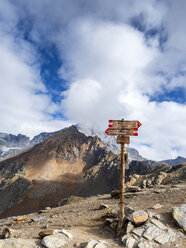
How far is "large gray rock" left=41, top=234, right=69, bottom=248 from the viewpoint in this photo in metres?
7.81

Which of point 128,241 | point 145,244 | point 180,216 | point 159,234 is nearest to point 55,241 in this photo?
point 128,241

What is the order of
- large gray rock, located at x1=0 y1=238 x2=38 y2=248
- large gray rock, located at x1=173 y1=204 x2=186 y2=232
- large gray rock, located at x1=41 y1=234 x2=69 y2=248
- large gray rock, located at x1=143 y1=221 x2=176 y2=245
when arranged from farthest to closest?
large gray rock, located at x1=173 y1=204 x2=186 y2=232, large gray rock, located at x1=143 y1=221 x2=176 y2=245, large gray rock, located at x1=41 y1=234 x2=69 y2=248, large gray rock, located at x1=0 y1=238 x2=38 y2=248

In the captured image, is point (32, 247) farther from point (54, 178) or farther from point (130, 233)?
point (54, 178)

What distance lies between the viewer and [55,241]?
803 cm

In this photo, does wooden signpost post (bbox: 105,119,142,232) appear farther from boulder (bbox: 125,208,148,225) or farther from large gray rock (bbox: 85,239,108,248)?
large gray rock (bbox: 85,239,108,248)

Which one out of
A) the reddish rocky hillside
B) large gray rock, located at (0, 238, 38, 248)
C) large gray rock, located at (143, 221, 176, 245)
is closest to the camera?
large gray rock, located at (0, 238, 38, 248)

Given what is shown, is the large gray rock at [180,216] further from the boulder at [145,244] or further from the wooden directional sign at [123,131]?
the wooden directional sign at [123,131]

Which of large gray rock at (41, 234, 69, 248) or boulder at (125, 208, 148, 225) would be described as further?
boulder at (125, 208, 148, 225)

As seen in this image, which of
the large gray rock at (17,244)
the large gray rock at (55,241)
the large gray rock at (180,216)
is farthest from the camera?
the large gray rock at (180,216)

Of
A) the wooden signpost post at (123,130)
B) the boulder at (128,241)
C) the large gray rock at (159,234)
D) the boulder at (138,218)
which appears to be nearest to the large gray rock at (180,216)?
the large gray rock at (159,234)

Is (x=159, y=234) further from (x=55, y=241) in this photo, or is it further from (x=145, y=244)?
(x=55, y=241)


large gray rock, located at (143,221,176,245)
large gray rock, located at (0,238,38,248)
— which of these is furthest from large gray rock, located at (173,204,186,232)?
large gray rock, located at (0,238,38,248)

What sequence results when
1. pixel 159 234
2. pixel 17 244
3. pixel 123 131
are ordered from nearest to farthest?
pixel 17 244 → pixel 159 234 → pixel 123 131

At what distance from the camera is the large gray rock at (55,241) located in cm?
781
